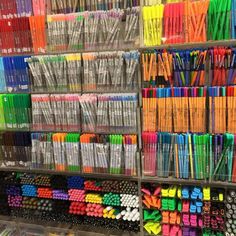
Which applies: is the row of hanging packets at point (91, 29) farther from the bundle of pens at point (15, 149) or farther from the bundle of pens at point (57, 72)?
the bundle of pens at point (15, 149)

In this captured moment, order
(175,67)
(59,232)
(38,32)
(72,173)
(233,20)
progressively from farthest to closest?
1. (59,232)
2. (72,173)
3. (38,32)
4. (175,67)
5. (233,20)

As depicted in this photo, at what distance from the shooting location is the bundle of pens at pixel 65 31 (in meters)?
1.83

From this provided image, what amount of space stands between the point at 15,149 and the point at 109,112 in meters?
0.77

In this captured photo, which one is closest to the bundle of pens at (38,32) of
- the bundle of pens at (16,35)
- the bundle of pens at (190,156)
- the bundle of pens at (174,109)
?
the bundle of pens at (16,35)

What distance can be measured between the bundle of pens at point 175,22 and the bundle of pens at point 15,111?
0.91 metres

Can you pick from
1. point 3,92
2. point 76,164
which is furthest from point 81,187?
point 3,92

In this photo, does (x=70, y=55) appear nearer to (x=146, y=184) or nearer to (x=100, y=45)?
(x=100, y=45)

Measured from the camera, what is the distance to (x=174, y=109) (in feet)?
5.74

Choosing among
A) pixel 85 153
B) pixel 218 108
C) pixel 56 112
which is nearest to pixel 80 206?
pixel 85 153

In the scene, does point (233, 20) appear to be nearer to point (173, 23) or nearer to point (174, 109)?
point (173, 23)

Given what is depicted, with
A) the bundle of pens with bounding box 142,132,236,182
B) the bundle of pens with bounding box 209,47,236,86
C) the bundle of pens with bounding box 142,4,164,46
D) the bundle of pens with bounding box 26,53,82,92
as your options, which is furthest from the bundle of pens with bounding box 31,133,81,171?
the bundle of pens with bounding box 209,47,236,86

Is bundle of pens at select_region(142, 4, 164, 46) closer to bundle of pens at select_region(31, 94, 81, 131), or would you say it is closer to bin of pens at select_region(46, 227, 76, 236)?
bundle of pens at select_region(31, 94, 81, 131)

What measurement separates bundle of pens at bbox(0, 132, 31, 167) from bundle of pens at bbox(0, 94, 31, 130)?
58mm

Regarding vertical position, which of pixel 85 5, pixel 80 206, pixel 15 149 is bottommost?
pixel 80 206
